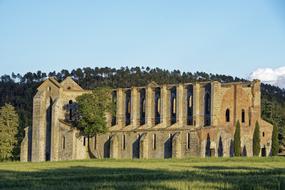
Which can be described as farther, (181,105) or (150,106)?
(150,106)

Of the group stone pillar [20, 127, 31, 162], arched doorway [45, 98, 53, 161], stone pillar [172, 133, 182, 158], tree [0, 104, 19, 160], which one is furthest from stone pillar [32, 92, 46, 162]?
stone pillar [172, 133, 182, 158]

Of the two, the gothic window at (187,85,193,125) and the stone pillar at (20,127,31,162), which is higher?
the gothic window at (187,85,193,125)

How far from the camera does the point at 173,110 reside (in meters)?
83.2

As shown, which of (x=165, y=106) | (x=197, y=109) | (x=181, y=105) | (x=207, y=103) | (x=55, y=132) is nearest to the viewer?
(x=197, y=109)

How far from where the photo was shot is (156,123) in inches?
3297

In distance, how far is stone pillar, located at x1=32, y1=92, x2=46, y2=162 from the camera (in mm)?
87250

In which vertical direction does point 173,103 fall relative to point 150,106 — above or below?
above

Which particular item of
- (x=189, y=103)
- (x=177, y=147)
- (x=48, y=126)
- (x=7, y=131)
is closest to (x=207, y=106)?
(x=189, y=103)

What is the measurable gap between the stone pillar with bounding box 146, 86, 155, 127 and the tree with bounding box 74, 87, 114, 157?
5.16m

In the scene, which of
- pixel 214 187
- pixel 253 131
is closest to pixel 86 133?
pixel 253 131

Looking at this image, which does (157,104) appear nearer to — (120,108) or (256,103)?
(120,108)

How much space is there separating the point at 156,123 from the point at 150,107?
229cm

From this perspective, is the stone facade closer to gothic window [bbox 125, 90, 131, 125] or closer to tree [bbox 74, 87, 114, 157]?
gothic window [bbox 125, 90, 131, 125]

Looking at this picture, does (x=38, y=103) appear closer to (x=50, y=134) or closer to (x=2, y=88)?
(x=50, y=134)
